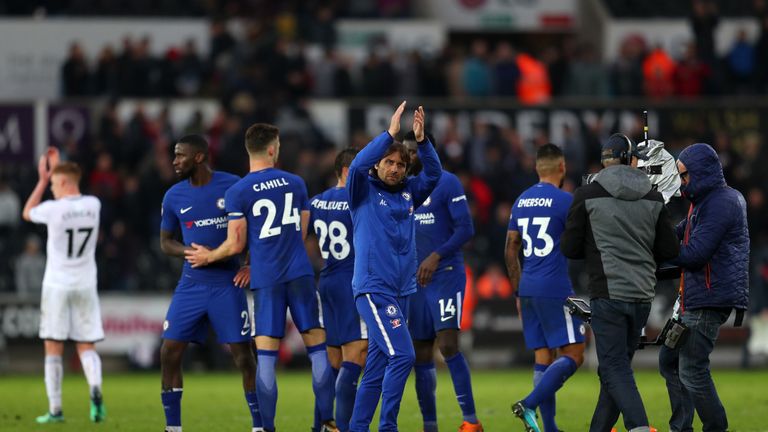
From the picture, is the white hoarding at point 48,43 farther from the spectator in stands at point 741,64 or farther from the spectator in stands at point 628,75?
the spectator in stands at point 741,64

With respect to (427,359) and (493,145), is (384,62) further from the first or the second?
(427,359)

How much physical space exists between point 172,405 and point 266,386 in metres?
1.12

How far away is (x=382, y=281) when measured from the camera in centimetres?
1202

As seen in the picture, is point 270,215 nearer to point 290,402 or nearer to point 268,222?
point 268,222

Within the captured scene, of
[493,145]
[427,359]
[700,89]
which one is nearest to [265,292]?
[427,359]

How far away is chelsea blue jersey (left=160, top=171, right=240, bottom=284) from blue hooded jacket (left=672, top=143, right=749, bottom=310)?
4238 millimetres

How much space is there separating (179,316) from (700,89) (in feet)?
62.8

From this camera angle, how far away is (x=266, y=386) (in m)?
12.6

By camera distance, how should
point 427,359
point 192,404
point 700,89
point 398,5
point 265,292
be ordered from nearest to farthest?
point 265,292
point 427,359
point 192,404
point 700,89
point 398,5

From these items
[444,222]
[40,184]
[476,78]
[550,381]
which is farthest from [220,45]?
[550,381]

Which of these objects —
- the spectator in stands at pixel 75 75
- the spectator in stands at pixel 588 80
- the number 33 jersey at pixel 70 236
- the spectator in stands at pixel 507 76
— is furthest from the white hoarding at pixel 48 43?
the number 33 jersey at pixel 70 236

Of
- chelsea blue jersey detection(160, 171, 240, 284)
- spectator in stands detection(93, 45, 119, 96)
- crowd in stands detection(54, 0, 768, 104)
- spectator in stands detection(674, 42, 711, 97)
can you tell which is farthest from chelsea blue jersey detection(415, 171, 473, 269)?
spectator in stands detection(674, 42, 711, 97)

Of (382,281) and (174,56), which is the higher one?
(174,56)

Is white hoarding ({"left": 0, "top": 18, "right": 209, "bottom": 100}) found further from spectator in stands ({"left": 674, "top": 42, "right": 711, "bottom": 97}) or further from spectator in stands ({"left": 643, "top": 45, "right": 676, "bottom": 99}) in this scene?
spectator in stands ({"left": 674, "top": 42, "right": 711, "bottom": 97})
